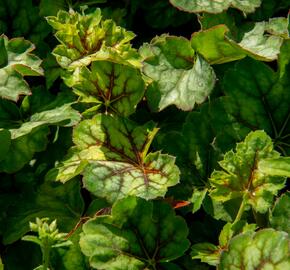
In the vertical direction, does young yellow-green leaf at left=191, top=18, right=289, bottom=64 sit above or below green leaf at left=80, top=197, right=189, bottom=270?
above

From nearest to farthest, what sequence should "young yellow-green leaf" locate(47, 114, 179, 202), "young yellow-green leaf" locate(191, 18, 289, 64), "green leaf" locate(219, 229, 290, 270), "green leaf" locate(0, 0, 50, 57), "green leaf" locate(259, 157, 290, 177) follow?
"green leaf" locate(219, 229, 290, 270)
"green leaf" locate(259, 157, 290, 177)
"young yellow-green leaf" locate(47, 114, 179, 202)
"young yellow-green leaf" locate(191, 18, 289, 64)
"green leaf" locate(0, 0, 50, 57)

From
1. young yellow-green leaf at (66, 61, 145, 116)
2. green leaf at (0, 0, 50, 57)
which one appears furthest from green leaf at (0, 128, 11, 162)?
green leaf at (0, 0, 50, 57)

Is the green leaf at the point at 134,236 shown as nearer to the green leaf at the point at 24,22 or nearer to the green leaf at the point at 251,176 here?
the green leaf at the point at 251,176

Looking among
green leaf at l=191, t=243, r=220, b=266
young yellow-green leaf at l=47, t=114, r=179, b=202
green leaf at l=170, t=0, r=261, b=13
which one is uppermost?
green leaf at l=170, t=0, r=261, b=13

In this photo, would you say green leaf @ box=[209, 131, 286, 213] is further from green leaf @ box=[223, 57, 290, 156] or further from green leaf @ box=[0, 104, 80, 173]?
green leaf @ box=[0, 104, 80, 173]

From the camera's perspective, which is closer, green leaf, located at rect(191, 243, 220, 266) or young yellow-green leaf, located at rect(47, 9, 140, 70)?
green leaf, located at rect(191, 243, 220, 266)

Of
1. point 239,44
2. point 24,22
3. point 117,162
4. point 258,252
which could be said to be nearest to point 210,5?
point 239,44

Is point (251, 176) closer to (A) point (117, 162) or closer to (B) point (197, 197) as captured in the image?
(B) point (197, 197)

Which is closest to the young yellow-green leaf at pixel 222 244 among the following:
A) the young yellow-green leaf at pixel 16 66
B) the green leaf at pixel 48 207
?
the green leaf at pixel 48 207
